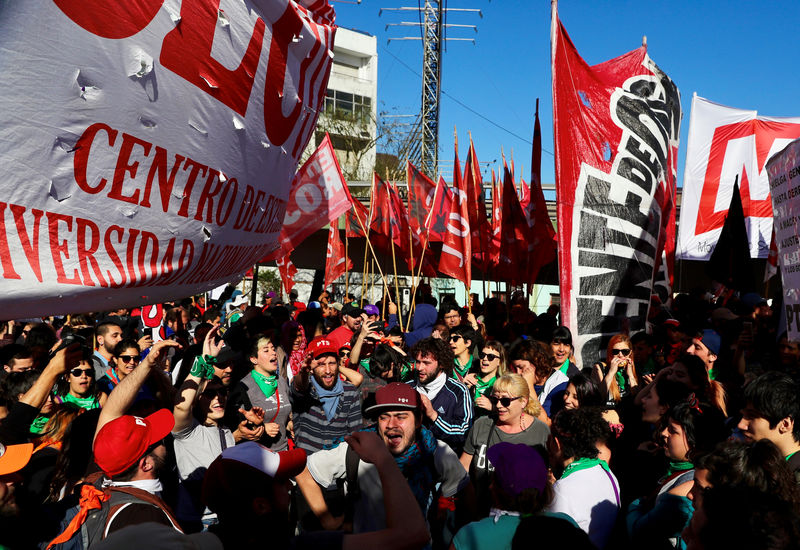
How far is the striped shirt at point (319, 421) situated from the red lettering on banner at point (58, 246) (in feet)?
9.15

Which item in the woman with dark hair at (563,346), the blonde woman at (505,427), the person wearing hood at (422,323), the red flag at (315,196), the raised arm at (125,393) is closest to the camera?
the raised arm at (125,393)

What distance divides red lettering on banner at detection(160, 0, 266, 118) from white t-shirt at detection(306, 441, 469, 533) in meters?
1.88

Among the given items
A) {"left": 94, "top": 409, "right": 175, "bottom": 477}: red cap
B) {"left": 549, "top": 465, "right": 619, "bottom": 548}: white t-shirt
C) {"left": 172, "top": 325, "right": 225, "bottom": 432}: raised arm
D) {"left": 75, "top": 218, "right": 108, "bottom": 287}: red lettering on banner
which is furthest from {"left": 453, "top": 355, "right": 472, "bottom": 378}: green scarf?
{"left": 75, "top": 218, "right": 108, "bottom": 287}: red lettering on banner

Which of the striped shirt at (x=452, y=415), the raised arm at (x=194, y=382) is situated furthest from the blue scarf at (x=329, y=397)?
the raised arm at (x=194, y=382)

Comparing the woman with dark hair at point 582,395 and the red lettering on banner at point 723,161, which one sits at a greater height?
the red lettering on banner at point 723,161

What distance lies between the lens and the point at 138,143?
106 inches

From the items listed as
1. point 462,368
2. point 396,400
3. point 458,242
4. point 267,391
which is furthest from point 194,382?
point 458,242

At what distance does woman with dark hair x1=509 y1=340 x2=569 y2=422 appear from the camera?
5945 mm

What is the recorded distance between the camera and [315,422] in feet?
16.9

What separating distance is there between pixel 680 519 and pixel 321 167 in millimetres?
6499

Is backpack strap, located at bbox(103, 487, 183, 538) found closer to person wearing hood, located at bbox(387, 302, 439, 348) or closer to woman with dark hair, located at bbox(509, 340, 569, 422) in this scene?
woman with dark hair, located at bbox(509, 340, 569, 422)

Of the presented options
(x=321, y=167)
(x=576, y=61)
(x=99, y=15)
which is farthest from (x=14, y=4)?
(x=321, y=167)

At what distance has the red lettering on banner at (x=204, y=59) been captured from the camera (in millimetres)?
2859

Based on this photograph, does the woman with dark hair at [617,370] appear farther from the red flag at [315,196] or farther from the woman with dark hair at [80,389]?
Answer: the woman with dark hair at [80,389]
